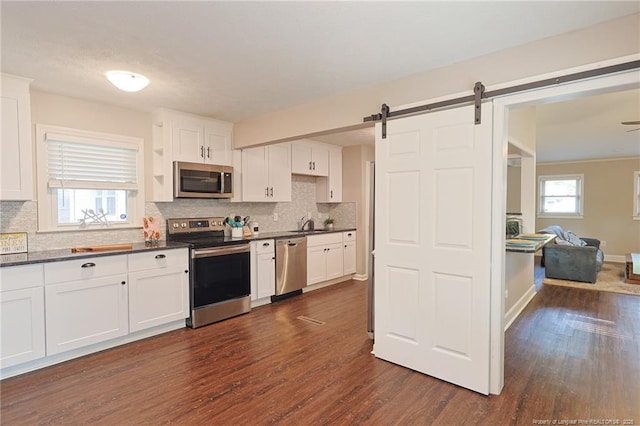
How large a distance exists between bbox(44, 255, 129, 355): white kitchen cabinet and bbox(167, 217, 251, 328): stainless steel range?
71 cm

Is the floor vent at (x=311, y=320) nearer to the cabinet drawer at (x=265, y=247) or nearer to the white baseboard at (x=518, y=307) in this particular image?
the cabinet drawer at (x=265, y=247)

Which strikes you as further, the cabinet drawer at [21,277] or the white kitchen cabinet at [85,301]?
the white kitchen cabinet at [85,301]

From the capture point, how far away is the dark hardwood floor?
2.19m

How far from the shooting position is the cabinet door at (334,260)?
5574mm

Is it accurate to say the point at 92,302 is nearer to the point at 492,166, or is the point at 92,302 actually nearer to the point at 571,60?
the point at 492,166

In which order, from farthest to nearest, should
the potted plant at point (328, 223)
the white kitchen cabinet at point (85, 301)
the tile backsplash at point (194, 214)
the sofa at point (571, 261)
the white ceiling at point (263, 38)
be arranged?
the potted plant at point (328, 223) < the sofa at point (571, 261) < the tile backsplash at point (194, 214) < the white kitchen cabinet at point (85, 301) < the white ceiling at point (263, 38)

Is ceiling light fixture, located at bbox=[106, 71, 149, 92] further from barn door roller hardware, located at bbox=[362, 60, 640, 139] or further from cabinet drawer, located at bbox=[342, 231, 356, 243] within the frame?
cabinet drawer, located at bbox=[342, 231, 356, 243]

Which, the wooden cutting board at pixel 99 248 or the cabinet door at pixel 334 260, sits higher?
the wooden cutting board at pixel 99 248

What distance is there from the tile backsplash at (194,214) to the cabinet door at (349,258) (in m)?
0.44

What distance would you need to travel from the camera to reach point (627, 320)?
393 centimetres

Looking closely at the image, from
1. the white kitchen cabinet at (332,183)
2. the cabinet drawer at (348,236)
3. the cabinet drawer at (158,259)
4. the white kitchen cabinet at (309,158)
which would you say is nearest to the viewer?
the cabinet drawer at (158,259)

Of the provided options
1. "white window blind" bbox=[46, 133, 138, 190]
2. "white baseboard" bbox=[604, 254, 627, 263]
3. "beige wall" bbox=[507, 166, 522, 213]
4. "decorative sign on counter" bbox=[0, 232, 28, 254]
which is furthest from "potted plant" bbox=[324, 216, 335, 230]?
"white baseboard" bbox=[604, 254, 627, 263]

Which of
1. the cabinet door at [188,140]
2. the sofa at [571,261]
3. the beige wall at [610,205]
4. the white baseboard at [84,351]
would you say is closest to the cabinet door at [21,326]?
the white baseboard at [84,351]

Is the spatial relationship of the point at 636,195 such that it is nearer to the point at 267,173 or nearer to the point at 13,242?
the point at 267,173
